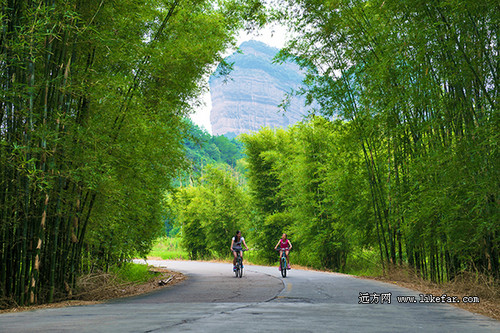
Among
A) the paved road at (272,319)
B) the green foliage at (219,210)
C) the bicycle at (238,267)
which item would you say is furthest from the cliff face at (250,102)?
the paved road at (272,319)

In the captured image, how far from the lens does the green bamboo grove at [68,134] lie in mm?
6320

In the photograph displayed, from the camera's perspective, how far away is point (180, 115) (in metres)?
13.2

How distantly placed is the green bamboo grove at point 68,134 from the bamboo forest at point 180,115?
0.11 feet

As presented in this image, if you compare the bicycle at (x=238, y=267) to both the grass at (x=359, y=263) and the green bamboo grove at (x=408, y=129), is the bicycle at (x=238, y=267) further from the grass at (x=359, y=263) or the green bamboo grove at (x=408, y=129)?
the grass at (x=359, y=263)

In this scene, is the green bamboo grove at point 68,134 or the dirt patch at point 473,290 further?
the dirt patch at point 473,290

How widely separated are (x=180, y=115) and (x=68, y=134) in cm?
653

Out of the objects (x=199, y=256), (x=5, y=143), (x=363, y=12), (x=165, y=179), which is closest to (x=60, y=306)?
(x=5, y=143)

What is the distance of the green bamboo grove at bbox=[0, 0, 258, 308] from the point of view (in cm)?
632

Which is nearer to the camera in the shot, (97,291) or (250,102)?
(97,291)

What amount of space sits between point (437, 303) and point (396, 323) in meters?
2.61

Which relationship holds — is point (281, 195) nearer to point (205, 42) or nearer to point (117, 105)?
point (205, 42)

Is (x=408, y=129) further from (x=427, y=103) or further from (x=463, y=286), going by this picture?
(x=463, y=286)

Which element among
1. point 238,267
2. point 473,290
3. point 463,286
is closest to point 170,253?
point 238,267

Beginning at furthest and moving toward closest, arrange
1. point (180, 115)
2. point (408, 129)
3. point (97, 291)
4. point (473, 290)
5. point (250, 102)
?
1. point (250, 102)
2. point (180, 115)
3. point (408, 129)
4. point (97, 291)
5. point (473, 290)
